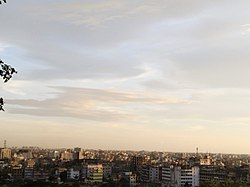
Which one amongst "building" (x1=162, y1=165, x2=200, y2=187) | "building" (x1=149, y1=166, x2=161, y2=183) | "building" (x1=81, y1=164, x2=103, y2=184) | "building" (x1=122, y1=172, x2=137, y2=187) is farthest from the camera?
"building" (x1=81, y1=164, x2=103, y2=184)

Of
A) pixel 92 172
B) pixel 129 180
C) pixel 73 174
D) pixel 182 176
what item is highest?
pixel 182 176

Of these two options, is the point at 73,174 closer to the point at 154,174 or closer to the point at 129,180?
the point at 129,180

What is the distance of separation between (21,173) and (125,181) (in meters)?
20.5

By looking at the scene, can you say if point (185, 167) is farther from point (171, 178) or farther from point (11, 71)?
point (11, 71)

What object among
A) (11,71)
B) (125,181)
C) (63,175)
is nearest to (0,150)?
(63,175)

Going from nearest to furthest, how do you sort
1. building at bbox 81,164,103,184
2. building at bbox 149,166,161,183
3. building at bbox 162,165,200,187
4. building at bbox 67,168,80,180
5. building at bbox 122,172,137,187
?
building at bbox 122,172,137,187 < building at bbox 162,165,200,187 < building at bbox 149,166,161,183 < building at bbox 67,168,80,180 < building at bbox 81,164,103,184

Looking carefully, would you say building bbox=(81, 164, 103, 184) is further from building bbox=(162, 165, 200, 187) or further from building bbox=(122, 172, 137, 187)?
building bbox=(162, 165, 200, 187)

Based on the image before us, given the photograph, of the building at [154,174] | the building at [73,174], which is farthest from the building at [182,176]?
the building at [73,174]

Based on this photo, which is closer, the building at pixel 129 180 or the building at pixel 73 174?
the building at pixel 129 180

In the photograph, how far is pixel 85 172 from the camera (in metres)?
66.9

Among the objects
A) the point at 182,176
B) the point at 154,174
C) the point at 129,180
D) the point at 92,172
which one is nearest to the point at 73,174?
the point at 92,172

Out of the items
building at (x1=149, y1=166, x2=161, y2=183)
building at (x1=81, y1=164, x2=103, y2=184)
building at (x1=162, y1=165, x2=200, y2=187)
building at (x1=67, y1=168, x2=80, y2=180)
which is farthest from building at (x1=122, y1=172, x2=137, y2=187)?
building at (x1=67, y1=168, x2=80, y2=180)

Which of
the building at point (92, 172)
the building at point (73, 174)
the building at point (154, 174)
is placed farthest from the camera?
the building at point (92, 172)

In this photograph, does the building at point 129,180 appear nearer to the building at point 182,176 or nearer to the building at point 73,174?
the building at point 182,176
